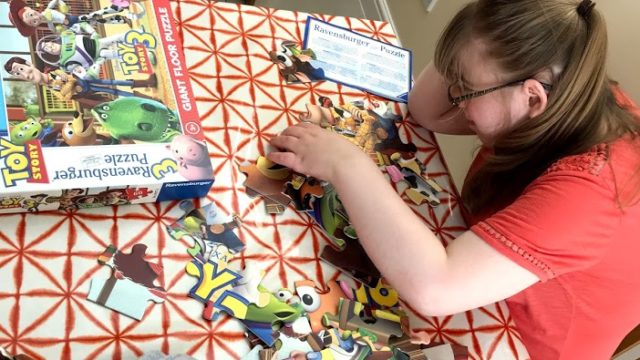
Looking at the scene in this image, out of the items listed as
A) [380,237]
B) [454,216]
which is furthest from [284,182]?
[454,216]

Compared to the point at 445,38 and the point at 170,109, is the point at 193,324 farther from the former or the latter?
the point at 445,38

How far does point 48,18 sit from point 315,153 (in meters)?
0.39

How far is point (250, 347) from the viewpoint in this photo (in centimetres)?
68

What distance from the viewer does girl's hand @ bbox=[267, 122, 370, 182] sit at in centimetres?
81

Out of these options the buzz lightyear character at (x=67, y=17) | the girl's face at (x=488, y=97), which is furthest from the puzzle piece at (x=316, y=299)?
the buzz lightyear character at (x=67, y=17)

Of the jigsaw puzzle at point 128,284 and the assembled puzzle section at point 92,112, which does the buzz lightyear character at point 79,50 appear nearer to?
the assembled puzzle section at point 92,112

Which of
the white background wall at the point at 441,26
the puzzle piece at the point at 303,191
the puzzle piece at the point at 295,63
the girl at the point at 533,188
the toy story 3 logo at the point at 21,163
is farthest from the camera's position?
the white background wall at the point at 441,26

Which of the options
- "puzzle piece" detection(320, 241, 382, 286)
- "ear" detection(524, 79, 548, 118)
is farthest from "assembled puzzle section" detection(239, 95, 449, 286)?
"ear" detection(524, 79, 548, 118)

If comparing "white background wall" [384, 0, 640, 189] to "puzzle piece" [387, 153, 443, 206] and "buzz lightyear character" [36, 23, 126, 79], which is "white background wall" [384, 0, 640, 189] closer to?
"puzzle piece" [387, 153, 443, 206]

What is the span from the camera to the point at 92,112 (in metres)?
0.70

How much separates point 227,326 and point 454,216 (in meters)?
0.42

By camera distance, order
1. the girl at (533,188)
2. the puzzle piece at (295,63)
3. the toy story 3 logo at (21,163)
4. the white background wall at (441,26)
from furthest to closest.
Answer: the white background wall at (441,26) < the puzzle piece at (295,63) < the girl at (533,188) < the toy story 3 logo at (21,163)

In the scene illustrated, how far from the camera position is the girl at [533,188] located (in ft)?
2.37

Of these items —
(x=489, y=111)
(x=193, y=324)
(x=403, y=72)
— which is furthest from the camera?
(x=403, y=72)
